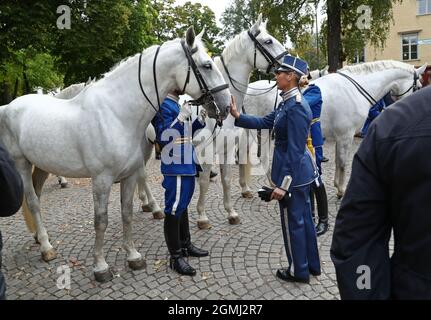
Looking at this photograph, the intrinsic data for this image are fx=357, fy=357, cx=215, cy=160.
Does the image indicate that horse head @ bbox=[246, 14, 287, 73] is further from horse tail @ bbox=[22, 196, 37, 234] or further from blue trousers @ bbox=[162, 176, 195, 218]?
horse tail @ bbox=[22, 196, 37, 234]

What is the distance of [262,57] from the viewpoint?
475cm

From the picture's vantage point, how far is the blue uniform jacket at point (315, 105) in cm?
452

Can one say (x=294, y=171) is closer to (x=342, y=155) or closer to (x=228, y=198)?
(x=228, y=198)

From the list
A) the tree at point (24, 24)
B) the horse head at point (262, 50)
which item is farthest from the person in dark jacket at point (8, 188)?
the tree at point (24, 24)

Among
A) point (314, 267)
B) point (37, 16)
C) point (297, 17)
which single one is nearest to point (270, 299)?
point (314, 267)

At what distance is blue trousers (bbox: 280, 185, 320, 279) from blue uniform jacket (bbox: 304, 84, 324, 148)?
1547 mm

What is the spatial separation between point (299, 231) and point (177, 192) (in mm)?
1235

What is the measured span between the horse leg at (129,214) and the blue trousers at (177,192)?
18.2 inches

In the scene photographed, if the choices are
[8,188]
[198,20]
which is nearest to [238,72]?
[8,188]

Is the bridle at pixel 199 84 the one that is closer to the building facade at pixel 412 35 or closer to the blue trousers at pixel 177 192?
the blue trousers at pixel 177 192

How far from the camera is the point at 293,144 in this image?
317 cm

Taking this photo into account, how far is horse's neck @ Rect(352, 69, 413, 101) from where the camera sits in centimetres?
590

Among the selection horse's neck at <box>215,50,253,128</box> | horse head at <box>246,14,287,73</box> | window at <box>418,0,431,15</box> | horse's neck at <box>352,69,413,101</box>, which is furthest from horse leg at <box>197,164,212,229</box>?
window at <box>418,0,431,15</box>
